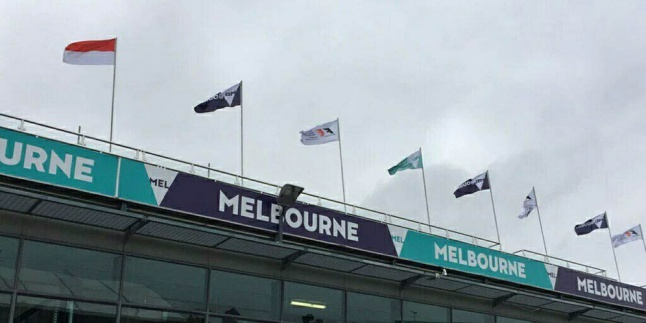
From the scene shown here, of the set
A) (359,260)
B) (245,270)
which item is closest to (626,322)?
(359,260)

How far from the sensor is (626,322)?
2672 centimetres

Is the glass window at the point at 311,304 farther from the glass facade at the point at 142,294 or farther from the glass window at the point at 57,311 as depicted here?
the glass window at the point at 57,311

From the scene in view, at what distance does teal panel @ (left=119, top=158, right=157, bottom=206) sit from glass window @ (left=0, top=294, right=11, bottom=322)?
9.61ft

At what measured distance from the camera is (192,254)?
1619 centimetres

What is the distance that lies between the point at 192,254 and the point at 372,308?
18.2 feet

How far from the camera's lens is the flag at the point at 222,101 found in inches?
819

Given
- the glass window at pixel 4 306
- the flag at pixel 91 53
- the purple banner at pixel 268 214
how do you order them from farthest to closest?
1. the flag at pixel 91 53
2. the purple banner at pixel 268 214
3. the glass window at pixel 4 306

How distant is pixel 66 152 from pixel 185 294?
404cm

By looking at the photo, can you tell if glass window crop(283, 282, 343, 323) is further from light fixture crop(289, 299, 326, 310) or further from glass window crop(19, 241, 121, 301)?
glass window crop(19, 241, 121, 301)

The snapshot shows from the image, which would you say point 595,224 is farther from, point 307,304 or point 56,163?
point 56,163

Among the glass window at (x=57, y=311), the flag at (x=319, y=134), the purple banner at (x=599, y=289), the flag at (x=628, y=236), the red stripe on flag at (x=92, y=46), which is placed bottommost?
the glass window at (x=57, y=311)

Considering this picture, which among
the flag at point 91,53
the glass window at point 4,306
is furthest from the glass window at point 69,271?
the flag at point 91,53

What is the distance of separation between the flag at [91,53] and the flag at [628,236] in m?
25.3

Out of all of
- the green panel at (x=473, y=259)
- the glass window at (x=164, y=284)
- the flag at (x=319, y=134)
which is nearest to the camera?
the glass window at (x=164, y=284)
